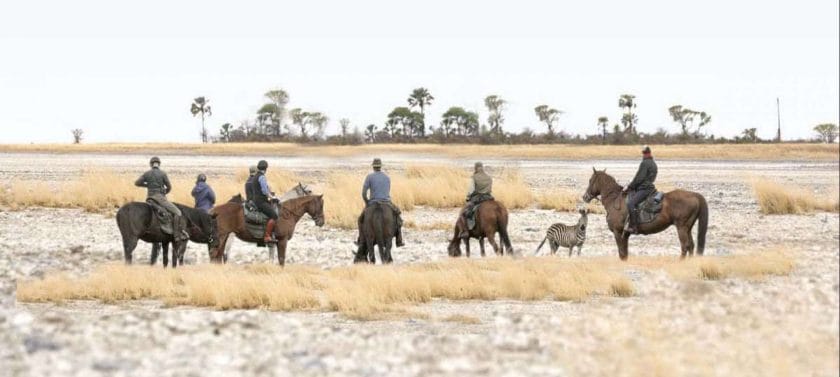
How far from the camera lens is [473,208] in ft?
71.5

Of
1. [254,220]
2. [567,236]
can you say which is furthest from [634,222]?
[254,220]

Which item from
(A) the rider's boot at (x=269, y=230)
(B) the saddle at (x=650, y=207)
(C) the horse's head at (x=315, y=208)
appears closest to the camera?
(A) the rider's boot at (x=269, y=230)

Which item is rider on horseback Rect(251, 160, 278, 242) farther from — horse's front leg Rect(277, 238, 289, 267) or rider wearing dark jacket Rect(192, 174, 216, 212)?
rider wearing dark jacket Rect(192, 174, 216, 212)

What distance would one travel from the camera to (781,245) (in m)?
23.5

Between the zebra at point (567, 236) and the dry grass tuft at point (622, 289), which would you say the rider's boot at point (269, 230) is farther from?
the dry grass tuft at point (622, 289)

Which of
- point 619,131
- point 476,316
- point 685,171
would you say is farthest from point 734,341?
point 619,131

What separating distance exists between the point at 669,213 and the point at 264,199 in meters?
7.18

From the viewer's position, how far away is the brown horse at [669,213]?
68.2 feet

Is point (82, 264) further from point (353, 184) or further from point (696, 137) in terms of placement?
point (696, 137)

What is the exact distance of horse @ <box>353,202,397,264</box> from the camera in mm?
20266

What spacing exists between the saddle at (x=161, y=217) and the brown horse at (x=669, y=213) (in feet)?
24.7

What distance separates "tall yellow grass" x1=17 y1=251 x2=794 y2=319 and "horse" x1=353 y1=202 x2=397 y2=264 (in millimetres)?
1073

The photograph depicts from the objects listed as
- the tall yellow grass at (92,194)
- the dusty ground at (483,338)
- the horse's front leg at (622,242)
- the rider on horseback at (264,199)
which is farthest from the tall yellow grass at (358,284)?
the tall yellow grass at (92,194)

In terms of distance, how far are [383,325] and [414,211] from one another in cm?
1853
